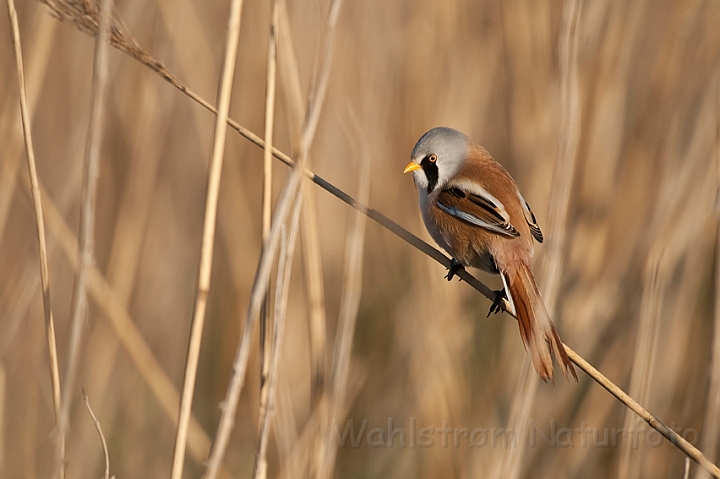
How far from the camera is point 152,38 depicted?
275 centimetres

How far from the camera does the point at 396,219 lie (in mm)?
3047

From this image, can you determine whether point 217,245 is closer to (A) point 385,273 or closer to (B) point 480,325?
(A) point 385,273

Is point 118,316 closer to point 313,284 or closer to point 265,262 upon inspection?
point 313,284

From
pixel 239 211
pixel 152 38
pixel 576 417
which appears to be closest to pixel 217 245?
pixel 239 211

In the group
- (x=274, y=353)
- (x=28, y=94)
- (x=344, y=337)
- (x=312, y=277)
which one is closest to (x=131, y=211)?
(x=28, y=94)

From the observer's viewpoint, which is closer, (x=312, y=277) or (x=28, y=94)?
(x=312, y=277)

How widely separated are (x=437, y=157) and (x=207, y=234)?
1091 millimetres

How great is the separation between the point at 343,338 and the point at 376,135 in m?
1.26

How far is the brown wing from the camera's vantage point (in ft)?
6.86

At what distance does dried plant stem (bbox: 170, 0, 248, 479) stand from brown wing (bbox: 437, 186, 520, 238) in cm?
96

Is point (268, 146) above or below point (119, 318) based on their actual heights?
above

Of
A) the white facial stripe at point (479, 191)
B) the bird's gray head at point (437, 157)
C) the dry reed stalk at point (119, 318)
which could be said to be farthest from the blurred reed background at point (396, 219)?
the white facial stripe at point (479, 191)

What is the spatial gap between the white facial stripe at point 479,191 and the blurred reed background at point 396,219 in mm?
316

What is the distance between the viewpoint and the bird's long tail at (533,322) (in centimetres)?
160
